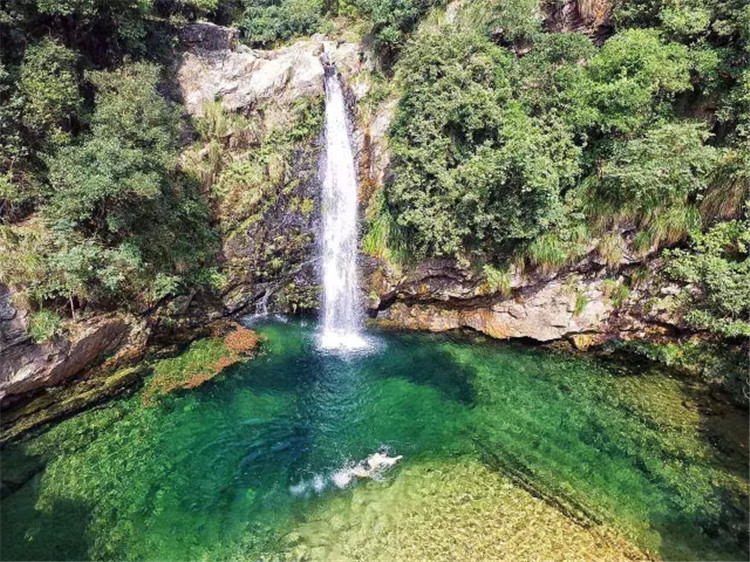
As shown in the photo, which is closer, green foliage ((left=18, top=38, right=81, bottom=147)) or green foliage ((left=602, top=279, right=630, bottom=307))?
green foliage ((left=18, top=38, right=81, bottom=147))

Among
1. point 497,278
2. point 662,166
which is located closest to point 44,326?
point 497,278

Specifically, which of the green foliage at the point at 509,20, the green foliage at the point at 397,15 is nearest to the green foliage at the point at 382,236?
the green foliage at the point at 397,15

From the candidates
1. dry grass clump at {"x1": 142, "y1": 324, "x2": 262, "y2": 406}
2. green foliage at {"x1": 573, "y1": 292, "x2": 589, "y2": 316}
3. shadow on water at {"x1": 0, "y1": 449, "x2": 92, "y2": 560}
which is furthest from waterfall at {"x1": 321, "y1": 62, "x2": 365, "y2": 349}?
shadow on water at {"x1": 0, "y1": 449, "x2": 92, "y2": 560}

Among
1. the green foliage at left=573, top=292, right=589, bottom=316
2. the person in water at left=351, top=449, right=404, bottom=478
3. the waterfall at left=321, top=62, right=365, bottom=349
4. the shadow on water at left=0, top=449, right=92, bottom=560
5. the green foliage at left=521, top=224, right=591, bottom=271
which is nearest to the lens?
the shadow on water at left=0, top=449, right=92, bottom=560

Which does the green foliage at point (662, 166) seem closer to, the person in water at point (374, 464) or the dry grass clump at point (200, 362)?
the person in water at point (374, 464)

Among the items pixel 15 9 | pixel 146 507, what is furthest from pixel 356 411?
pixel 15 9

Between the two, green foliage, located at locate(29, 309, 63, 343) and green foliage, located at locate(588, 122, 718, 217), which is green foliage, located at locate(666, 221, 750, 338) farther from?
green foliage, located at locate(29, 309, 63, 343)
